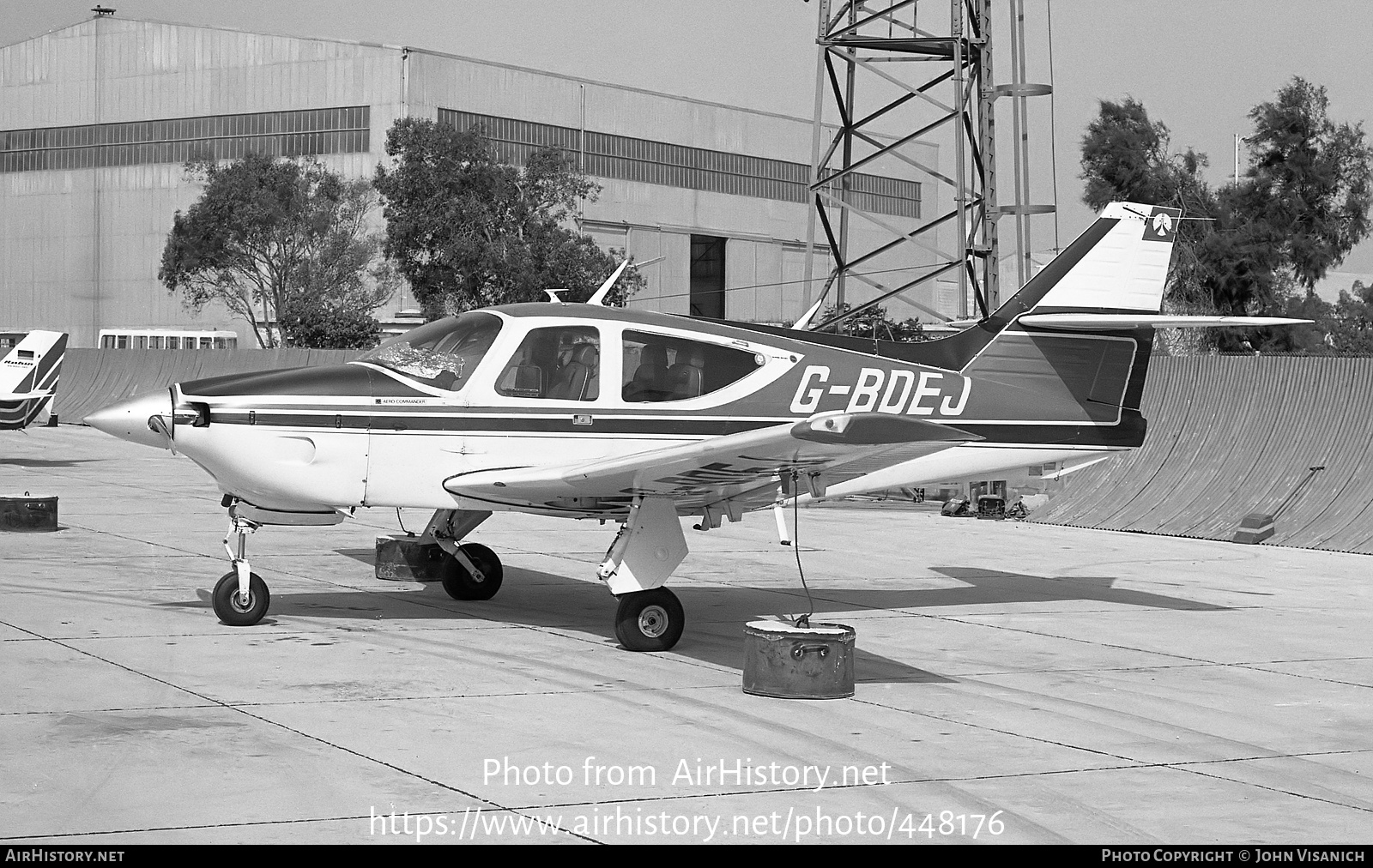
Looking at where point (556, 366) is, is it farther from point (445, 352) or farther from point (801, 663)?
point (801, 663)

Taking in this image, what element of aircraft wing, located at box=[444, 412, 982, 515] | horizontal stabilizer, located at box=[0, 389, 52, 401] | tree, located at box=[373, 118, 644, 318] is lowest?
aircraft wing, located at box=[444, 412, 982, 515]

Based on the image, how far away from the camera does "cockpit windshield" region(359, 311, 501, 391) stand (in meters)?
10.5

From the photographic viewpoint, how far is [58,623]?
10172 millimetres

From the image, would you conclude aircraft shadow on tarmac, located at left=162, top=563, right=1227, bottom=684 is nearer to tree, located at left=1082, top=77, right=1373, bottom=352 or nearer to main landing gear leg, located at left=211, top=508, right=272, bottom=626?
main landing gear leg, located at left=211, top=508, right=272, bottom=626

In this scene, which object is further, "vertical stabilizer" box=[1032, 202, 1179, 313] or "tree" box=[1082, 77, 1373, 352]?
"tree" box=[1082, 77, 1373, 352]

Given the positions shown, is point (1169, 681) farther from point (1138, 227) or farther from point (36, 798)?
point (36, 798)

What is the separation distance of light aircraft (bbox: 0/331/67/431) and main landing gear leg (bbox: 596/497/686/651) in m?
19.6

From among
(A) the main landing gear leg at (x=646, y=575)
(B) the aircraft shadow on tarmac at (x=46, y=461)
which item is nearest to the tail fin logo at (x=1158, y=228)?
(A) the main landing gear leg at (x=646, y=575)

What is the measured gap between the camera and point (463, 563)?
1223 centimetres

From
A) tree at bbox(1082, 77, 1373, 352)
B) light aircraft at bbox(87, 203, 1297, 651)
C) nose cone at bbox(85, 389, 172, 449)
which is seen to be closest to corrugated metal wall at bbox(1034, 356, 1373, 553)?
light aircraft at bbox(87, 203, 1297, 651)

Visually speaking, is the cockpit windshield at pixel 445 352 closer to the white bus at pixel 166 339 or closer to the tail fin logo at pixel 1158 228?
the tail fin logo at pixel 1158 228

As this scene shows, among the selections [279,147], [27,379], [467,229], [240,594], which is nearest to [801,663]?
[240,594]

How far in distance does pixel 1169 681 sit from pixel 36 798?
6.63 m
